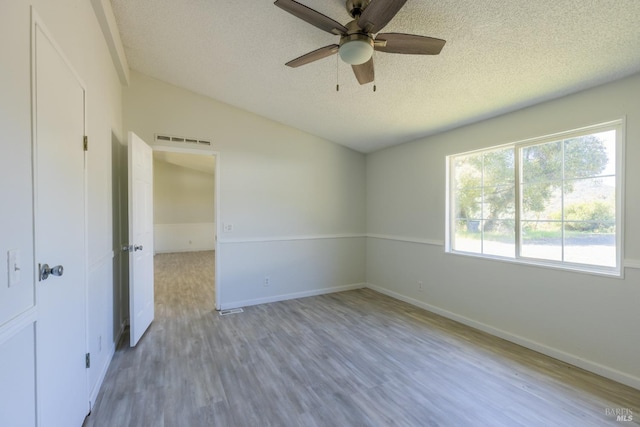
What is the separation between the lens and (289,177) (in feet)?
14.3

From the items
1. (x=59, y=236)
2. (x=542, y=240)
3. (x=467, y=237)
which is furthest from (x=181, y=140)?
(x=542, y=240)

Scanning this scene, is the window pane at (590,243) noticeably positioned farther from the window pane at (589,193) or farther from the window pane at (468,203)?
the window pane at (468,203)

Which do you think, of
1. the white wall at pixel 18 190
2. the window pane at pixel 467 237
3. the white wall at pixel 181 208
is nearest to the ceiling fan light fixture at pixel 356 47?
the white wall at pixel 18 190

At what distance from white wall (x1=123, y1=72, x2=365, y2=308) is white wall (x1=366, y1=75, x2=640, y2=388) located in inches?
21.4

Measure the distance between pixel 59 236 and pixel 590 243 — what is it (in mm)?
3924

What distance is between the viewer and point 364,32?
5.40 ft

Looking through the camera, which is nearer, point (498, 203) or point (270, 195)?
point (498, 203)

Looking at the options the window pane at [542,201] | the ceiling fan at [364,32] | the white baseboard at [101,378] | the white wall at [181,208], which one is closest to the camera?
the ceiling fan at [364,32]

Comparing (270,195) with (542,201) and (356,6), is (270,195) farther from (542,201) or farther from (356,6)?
(542,201)

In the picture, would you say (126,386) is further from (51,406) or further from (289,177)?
(289,177)

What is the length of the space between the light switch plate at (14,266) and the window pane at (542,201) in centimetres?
380

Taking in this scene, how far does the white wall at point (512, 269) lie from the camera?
2.19 metres

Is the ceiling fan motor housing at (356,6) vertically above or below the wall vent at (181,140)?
above

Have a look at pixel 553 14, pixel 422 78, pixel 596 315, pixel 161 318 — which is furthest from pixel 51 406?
pixel 596 315
